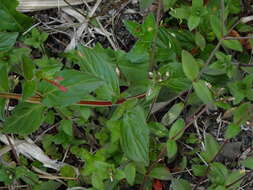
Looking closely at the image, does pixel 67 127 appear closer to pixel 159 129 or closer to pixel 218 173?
pixel 159 129

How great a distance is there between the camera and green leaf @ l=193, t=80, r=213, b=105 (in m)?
1.67

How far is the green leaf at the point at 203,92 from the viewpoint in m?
1.67

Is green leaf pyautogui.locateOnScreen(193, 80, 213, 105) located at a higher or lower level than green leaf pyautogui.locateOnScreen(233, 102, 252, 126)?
higher

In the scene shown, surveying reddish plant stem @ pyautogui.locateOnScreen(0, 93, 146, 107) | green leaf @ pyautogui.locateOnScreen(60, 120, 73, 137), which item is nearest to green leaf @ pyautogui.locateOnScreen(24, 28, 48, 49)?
green leaf @ pyautogui.locateOnScreen(60, 120, 73, 137)

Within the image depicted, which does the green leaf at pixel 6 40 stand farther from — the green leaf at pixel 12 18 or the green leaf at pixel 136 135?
the green leaf at pixel 136 135

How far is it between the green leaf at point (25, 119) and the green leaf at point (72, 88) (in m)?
0.19

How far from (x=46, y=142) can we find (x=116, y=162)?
1.21 ft

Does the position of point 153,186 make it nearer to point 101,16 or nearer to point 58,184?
point 58,184

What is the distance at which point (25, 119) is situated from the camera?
1.69 m

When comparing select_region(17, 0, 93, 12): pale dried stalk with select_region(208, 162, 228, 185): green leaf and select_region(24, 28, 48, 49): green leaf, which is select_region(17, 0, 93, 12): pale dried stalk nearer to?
select_region(24, 28, 48, 49): green leaf

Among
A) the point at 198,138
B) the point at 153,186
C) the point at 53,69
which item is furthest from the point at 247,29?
the point at 53,69

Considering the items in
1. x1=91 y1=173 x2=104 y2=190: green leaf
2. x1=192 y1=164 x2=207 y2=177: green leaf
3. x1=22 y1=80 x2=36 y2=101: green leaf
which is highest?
x1=22 y1=80 x2=36 y2=101: green leaf

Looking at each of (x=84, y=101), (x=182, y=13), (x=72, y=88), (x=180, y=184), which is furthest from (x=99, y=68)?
(x=180, y=184)

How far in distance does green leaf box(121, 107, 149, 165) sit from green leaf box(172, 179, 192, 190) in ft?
0.85
